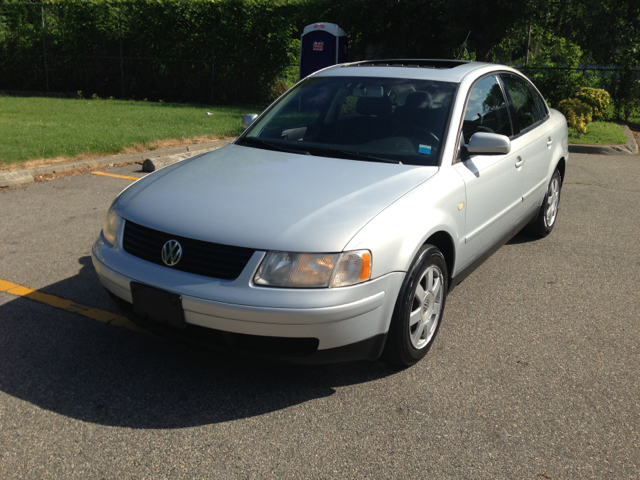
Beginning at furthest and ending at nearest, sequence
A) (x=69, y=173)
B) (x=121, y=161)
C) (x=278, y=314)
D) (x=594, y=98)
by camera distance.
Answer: (x=594, y=98), (x=121, y=161), (x=69, y=173), (x=278, y=314)

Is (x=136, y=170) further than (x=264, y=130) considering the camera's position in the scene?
Yes

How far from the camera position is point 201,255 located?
2861 mm

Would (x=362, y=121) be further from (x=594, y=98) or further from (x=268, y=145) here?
(x=594, y=98)

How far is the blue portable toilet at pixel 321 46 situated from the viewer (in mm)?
15516

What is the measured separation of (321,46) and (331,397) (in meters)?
13.8

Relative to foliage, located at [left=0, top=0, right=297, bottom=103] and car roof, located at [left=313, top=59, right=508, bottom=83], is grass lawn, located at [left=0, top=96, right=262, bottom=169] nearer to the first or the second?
foliage, located at [left=0, top=0, right=297, bottom=103]

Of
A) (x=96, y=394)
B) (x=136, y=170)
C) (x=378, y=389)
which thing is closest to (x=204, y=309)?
(x=96, y=394)

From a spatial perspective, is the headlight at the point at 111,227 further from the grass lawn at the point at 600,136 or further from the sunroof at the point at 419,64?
the grass lawn at the point at 600,136

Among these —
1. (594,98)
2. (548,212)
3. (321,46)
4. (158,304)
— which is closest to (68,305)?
(158,304)

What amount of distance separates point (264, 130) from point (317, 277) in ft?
6.44

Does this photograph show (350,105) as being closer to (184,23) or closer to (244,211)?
(244,211)

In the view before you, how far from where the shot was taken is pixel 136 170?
27.7 ft

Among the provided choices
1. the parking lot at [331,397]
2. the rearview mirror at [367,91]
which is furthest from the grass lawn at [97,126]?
the rearview mirror at [367,91]

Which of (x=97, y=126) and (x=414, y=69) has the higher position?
(x=414, y=69)
